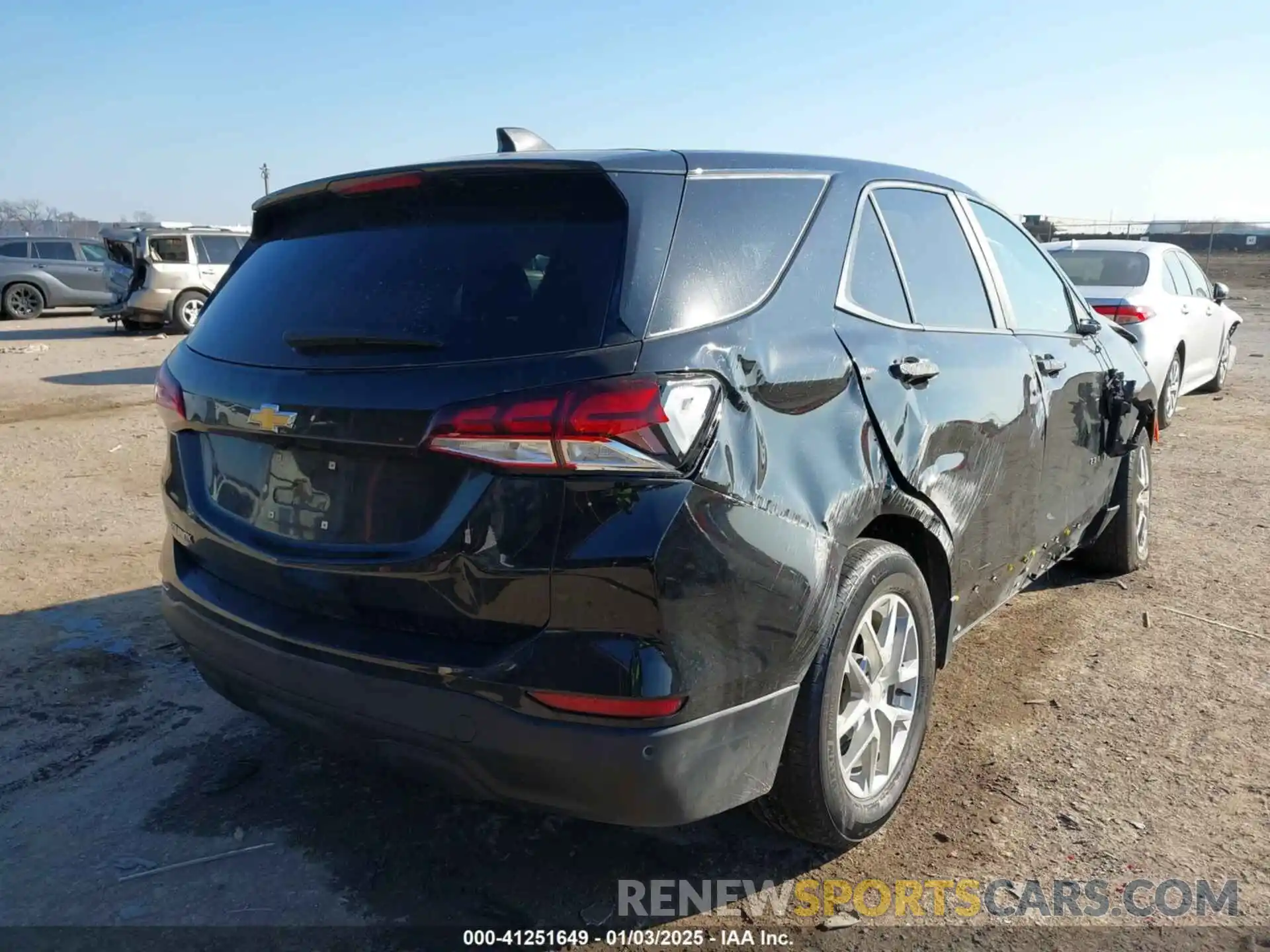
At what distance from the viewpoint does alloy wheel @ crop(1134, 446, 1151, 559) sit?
481 centimetres

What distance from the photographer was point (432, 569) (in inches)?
83.6

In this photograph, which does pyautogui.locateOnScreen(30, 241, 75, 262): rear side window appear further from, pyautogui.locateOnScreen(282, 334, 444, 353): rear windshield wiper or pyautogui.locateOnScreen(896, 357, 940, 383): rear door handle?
pyautogui.locateOnScreen(896, 357, 940, 383): rear door handle

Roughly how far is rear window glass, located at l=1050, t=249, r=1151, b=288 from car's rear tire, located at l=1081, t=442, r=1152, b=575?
423 cm

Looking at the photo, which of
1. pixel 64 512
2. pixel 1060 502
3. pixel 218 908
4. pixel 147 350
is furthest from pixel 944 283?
pixel 147 350

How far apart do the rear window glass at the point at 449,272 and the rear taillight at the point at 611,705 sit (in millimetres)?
713

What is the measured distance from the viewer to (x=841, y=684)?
8.11 ft

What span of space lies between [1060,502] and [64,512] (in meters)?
5.50

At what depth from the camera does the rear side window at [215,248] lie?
17.1 metres

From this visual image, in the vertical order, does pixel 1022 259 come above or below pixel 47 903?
above

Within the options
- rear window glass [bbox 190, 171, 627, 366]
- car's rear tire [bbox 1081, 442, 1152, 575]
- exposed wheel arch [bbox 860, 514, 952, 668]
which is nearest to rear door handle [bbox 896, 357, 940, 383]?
exposed wheel arch [bbox 860, 514, 952, 668]

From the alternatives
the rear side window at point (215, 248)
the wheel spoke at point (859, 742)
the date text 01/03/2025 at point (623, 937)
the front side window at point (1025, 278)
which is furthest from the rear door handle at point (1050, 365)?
the rear side window at point (215, 248)

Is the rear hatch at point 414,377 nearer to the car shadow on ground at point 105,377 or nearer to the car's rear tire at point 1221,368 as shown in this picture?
the car shadow on ground at point 105,377

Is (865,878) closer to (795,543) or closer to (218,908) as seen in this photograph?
(795,543)

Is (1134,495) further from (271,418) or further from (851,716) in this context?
(271,418)
